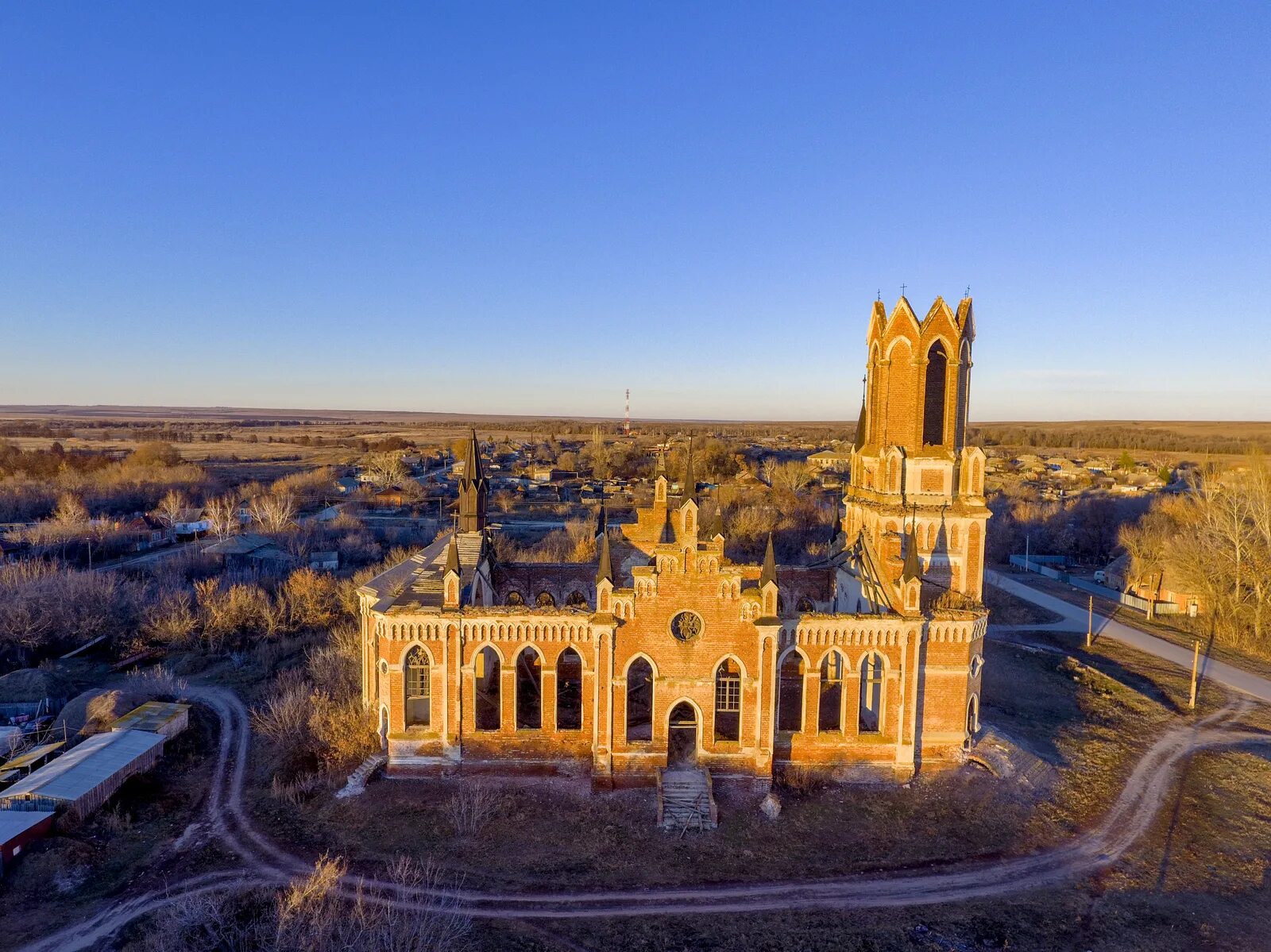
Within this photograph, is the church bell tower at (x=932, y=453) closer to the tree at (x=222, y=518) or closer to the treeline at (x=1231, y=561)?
the treeline at (x=1231, y=561)

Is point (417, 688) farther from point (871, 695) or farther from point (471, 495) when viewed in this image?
point (871, 695)

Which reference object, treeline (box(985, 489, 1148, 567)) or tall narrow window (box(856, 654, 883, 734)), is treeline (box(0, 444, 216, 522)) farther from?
treeline (box(985, 489, 1148, 567))

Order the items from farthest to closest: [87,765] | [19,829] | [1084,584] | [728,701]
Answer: [1084,584] < [728,701] < [87,765] < [19,829]

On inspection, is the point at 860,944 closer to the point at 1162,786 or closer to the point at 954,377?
the point at 1162,786

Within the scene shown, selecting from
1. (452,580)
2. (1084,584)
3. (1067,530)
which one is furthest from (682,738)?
(1067,530)

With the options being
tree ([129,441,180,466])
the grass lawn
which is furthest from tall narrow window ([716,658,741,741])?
tree ([129,441,180,466])

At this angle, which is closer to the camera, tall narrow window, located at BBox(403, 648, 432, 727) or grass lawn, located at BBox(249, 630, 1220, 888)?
grass lawn, located at BBox(249, 630, 1220, 888)
